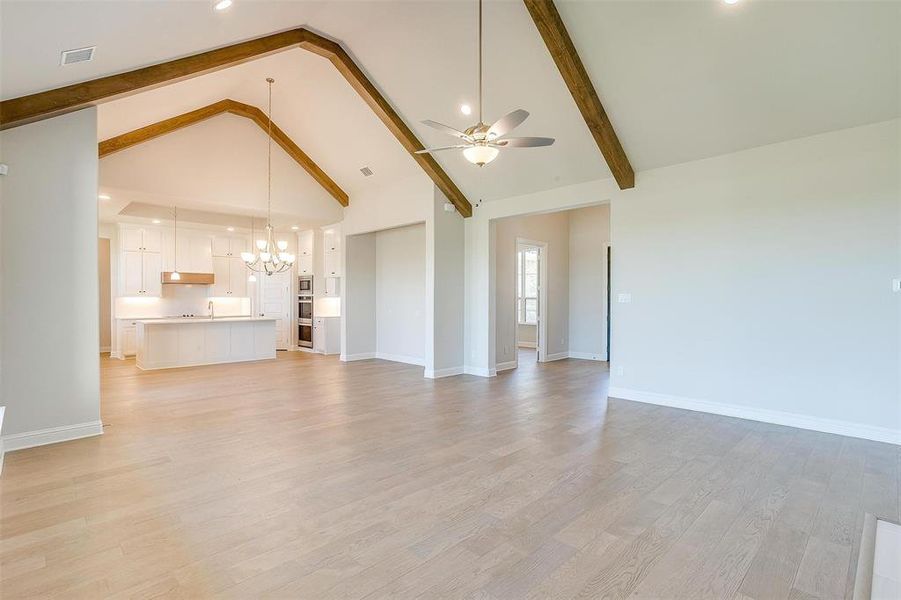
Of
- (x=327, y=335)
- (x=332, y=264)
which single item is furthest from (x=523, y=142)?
(x=327, y=335)

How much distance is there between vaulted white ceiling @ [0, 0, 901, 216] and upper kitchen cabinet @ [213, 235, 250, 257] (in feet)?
12.8

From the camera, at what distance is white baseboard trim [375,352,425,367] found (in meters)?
8.54

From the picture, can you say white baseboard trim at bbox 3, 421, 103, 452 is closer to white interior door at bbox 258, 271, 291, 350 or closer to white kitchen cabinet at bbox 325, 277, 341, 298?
white kitchen cabinet at bbox 325, 277, 341, 298

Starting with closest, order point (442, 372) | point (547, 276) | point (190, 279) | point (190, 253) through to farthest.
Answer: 1. point (442, 372)
2. point (547, 276)
3. point (190, 279)
4. point (190, 253)

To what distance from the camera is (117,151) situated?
251 inches

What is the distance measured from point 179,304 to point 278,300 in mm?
2177

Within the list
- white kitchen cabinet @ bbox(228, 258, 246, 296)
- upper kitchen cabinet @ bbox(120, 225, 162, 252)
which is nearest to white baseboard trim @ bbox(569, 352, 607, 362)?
white kitchen cabinet @ bbox(228, 258, 246, 296)

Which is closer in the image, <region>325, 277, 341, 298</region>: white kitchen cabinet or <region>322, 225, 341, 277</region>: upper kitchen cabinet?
<region>322, 225, 341, 277</region>: upper kitchen cabinet

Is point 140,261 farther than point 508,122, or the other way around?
point 140,261

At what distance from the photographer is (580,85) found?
14.5 feet

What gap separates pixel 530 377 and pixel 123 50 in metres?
6.30

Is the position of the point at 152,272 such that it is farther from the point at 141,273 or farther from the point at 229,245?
the point at 229,245

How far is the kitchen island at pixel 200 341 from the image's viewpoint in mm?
7895

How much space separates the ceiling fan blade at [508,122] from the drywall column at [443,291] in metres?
3.71
